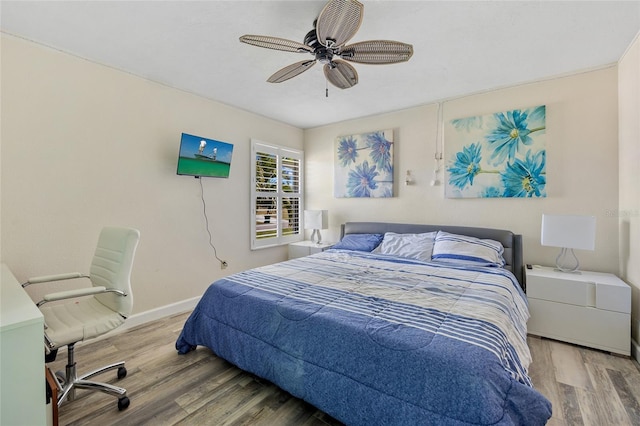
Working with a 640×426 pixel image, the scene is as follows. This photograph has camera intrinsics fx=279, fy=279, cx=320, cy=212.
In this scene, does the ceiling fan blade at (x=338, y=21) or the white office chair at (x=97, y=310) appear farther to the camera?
the white office chair at (x=97, y=310)

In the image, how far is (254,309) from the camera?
1.91 m

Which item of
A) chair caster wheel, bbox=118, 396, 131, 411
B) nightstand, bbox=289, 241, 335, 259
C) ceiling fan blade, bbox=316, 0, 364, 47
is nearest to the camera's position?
ceiling fan blade, bbox=316, 0, 364, 47

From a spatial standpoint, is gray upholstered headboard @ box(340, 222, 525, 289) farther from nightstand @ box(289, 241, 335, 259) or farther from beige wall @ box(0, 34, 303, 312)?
beige wall @ box(0, 34, 303, 312)

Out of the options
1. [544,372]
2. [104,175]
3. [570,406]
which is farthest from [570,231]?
[104,175]

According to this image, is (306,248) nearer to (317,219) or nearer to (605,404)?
(317,219)

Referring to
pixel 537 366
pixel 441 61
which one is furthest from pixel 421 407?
pixel 441 61

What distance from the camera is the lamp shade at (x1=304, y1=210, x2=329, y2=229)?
427cm

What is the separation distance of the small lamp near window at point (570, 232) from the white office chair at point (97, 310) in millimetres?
3449

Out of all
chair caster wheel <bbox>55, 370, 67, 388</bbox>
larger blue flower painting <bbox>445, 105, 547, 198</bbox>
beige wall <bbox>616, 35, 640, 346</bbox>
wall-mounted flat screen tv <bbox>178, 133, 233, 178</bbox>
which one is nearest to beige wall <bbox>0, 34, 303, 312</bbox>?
wall-mounted flat screen tv <bbox>178, 133, 233, 178</bbox>

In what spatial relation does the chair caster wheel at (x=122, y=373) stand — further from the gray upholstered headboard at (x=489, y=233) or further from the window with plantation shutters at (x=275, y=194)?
the gray upholstered headboard at (x=489, y=233)

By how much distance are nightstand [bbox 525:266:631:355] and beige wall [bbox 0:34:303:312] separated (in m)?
3.40

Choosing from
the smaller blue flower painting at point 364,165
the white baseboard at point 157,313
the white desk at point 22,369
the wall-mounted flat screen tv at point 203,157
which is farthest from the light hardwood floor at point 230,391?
the smaller blue flower painting at point 364,165

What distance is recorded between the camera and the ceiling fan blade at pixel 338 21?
145cm

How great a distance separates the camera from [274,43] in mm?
1771
